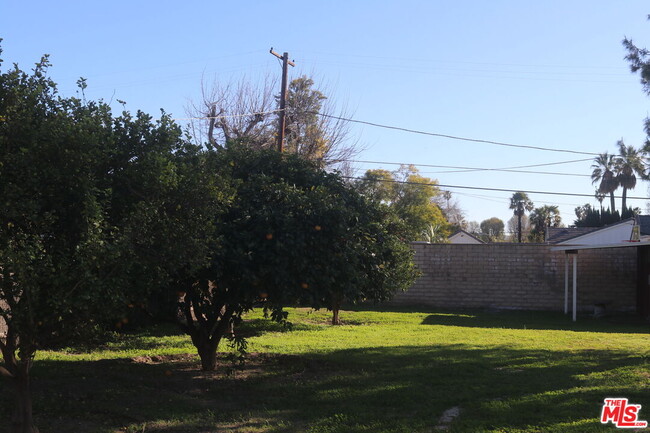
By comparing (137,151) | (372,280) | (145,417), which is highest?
(137,151)

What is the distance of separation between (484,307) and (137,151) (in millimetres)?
18170

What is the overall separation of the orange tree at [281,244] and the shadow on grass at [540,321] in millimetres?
9476

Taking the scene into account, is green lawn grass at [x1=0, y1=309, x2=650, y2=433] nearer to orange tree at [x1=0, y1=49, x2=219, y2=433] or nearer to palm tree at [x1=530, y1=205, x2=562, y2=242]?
orange tree at [x1=0, y1=49, x2=219, y2=433]

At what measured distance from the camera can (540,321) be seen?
18.8 m

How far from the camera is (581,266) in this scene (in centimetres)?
2194

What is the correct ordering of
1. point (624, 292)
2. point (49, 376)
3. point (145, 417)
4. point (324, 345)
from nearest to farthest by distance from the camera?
1. point (145, 417)
2. point (49, 376)
3. point (324, 345)
4. point (624, 292)

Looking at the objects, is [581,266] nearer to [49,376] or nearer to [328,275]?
[328,275]

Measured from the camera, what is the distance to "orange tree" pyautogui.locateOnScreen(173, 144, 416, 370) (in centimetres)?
735

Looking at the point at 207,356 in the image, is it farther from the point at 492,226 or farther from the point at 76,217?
the point at 492,226

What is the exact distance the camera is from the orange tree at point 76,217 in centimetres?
496

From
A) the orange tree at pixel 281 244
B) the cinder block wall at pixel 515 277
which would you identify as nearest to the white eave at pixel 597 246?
the cinder block wall at pixel 515 277

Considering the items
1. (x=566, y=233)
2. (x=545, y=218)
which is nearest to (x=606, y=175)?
(x=545, y=218)

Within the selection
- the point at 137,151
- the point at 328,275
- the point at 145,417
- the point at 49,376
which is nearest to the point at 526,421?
the point at 328,275

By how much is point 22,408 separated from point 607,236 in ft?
68.0
